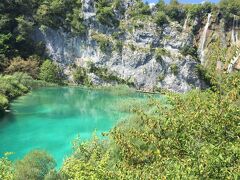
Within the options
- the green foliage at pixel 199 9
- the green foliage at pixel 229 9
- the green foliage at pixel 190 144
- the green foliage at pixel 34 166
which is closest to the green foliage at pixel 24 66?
the green foliage at pixel 199 9

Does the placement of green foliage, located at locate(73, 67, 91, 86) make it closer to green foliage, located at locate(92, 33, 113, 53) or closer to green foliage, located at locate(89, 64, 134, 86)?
green foliage, located at locate(89, 64, 134, 86)

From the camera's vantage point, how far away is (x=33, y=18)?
92625mm

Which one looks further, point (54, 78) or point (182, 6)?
point (182, 6)

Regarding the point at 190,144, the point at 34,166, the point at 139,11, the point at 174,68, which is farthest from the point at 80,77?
the point at 190,144

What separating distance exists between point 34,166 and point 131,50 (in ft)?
232

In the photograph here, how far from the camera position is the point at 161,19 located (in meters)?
94.6

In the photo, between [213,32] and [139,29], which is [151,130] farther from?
[213,32]

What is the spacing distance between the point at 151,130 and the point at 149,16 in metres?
86.0

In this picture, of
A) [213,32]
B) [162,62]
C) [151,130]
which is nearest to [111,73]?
[162,62]

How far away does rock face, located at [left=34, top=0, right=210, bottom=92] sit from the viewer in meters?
92.1

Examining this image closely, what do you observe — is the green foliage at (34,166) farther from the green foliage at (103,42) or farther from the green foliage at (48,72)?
the green foliage at (103,42)

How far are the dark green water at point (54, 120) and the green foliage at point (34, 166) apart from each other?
6.32 meters

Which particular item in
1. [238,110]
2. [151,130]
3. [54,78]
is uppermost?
[238,110]

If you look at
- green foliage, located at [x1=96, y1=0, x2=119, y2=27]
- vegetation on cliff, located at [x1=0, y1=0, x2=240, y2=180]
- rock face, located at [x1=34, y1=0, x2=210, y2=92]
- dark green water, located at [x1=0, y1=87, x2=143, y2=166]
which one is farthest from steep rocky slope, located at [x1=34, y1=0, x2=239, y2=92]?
vegetation on cliff, located at [x1=0, y1=0, x2=240, y2=180]
